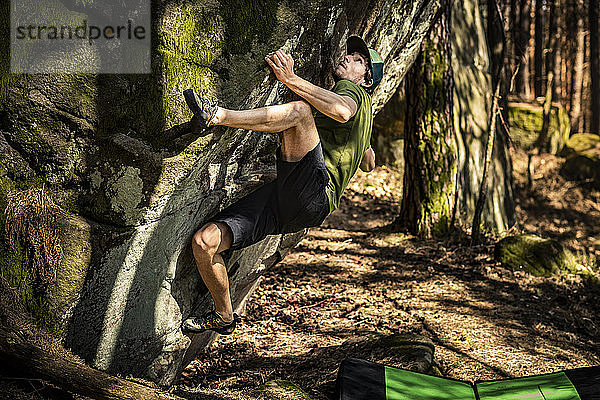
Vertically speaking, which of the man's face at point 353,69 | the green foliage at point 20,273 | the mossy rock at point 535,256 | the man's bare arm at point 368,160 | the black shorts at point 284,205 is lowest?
the mossy rock at point 535,256

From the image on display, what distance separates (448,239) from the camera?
30.5ft

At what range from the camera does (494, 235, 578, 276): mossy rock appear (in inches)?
330

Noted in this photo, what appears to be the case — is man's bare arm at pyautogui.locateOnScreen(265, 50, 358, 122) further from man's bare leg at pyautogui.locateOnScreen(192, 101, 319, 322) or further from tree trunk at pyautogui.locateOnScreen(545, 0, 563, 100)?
tree trunk at pyautogui.locateOnScreen(545, 0, 563, 100)

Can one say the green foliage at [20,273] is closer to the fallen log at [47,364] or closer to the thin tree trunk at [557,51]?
the fallen log at [47,364]

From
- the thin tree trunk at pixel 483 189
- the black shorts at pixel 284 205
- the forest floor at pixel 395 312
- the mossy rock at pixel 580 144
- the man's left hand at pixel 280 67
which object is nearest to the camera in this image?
the man's left hand at pixel 280 67

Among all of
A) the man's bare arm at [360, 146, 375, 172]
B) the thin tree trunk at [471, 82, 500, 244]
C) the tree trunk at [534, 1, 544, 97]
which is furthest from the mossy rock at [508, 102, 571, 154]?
the man's bare arm at [360, 146, 375, 172]

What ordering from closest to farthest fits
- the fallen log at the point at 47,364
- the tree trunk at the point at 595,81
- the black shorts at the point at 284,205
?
the fallen log at the point at 47,364, the black shorts at the point at 284,205, the tree trunk at the point at 595,81

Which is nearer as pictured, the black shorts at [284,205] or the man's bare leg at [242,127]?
the man's bare leg at [242,127]

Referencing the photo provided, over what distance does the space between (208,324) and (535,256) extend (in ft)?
17.5

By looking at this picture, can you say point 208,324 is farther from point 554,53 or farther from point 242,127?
point 554,53

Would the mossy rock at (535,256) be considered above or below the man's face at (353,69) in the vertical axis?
below

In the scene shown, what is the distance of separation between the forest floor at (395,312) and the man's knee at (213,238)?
3.27 feet

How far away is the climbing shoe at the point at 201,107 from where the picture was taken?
12.1 feet

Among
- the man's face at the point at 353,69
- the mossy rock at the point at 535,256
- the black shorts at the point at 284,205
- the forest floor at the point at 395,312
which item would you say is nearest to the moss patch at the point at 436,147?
the forest floor at the point at 395,312
